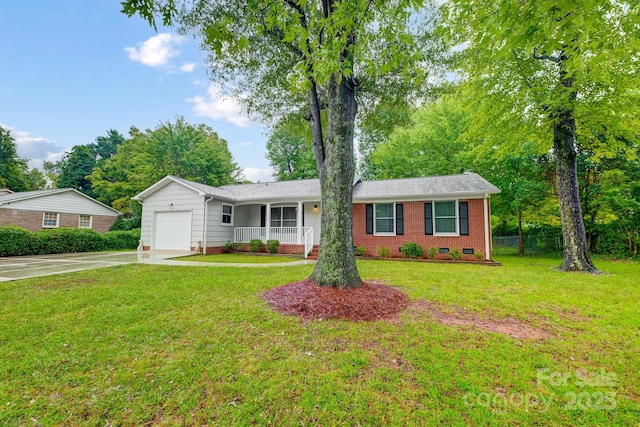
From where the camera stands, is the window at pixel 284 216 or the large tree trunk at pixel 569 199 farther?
the window at pixel 284 216

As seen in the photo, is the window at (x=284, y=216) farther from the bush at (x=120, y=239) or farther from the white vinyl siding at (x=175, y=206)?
the bush at (x=120, y=239)

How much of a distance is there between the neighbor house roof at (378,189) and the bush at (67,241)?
344cm

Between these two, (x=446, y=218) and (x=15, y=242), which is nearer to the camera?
(x=15, y=242)

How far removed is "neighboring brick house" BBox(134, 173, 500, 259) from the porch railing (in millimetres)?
51

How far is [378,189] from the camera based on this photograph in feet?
45.1

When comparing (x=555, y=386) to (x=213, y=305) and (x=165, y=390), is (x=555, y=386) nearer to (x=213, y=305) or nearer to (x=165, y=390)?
(x=165, y=390)

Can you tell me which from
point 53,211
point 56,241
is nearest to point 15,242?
point 56,241

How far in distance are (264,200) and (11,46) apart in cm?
1152

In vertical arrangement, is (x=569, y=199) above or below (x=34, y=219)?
above

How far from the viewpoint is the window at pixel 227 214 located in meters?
14.6

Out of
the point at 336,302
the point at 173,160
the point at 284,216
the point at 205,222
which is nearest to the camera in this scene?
the point at 336,302

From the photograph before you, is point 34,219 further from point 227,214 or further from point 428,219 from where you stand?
point 428,219

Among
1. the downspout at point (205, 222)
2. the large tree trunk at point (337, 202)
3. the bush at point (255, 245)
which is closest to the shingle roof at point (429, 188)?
the bush at point (255, 245)

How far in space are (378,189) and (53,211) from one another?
21374 mm
